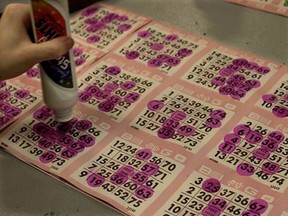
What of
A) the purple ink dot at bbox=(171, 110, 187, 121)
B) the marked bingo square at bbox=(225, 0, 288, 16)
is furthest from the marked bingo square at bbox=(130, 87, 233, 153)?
the marked bingo square at bbox=(225, 0, 288, 16)

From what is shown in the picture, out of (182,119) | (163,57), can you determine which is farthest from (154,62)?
(182,119)

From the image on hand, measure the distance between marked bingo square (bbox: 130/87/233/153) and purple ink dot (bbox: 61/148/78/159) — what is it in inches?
2.9

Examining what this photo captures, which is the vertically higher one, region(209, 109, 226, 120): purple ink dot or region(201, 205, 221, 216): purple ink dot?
region(209, 109, 226, 120): purple ink dot

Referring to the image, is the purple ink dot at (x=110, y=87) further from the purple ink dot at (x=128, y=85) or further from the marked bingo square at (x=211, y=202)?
the marked bingo square at (x=211, y=202)

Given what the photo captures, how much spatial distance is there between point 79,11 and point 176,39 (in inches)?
6.4

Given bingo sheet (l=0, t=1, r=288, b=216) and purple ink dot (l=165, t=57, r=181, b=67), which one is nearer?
bingo sheet (l=0, t=1, r=288, b=216)

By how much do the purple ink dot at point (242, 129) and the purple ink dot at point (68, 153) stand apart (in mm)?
173

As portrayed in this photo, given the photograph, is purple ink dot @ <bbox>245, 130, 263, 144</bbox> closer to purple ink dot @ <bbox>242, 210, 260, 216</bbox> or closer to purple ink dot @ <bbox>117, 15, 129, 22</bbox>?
purple ink dot @ <bbox>242, 210, 260, 216</bbox>

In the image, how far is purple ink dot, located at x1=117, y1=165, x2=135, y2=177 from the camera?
0.50 m

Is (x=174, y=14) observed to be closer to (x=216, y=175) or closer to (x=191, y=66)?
(x=191, y=66)

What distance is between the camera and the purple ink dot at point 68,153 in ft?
1.71

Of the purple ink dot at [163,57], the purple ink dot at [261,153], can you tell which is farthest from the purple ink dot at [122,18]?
the purple ink dot at [261,153]

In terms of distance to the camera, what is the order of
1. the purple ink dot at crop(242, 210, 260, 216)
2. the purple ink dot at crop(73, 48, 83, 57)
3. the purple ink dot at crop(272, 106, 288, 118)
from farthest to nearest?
the purple ink dot at crop(73, 48, 83, 57), the purple ink dot at crop(272, 106, 288, 118), the purple ink dot at crop(242, 210, 260, 216)

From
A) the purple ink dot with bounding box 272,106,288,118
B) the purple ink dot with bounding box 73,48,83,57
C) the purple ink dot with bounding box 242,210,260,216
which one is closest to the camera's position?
the purple ink dot with bounding box 242,210,260,216
